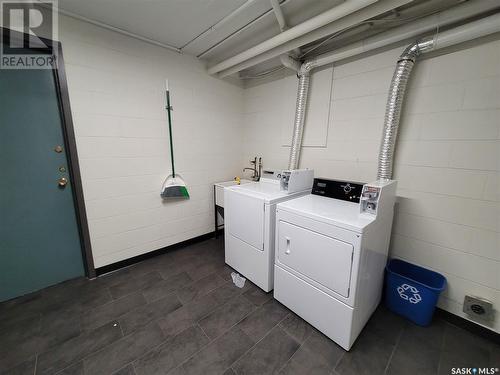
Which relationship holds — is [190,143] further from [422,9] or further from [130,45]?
[422,9]

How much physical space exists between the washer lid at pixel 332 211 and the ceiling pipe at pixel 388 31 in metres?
1.37

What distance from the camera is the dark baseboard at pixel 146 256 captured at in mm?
2254

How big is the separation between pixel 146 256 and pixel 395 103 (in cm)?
308

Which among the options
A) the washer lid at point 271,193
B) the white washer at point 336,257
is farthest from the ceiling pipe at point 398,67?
the washer lid at point 271,193

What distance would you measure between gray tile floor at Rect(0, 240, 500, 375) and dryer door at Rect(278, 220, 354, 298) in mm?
484

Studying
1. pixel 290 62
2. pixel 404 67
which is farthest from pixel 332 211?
pixel 290 62

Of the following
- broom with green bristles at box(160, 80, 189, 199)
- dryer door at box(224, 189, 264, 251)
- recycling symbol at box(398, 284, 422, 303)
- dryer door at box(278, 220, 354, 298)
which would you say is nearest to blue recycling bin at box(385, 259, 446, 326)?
recycling symbol at box(398, 284, 422, 303)

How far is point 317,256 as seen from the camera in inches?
59.1

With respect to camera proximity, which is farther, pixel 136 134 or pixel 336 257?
pixel 136 134

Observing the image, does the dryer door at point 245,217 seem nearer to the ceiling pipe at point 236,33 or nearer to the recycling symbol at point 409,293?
the recycling symbol at point 409,293

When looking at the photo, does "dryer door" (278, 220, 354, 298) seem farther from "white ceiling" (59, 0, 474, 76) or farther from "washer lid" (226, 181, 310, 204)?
"white ceiling" (59, 0, 474, 76)

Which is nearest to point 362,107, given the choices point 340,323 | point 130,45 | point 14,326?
point 340,323

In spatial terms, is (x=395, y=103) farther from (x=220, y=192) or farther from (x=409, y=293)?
(x=220, y=192)

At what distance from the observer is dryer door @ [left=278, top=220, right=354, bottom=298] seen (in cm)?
137
